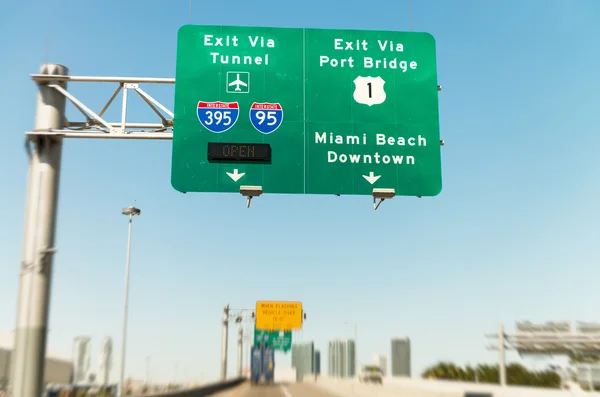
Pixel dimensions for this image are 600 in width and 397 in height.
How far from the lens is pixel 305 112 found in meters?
16.3

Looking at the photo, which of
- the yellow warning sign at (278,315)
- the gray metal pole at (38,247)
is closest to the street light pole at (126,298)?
the gray metal pole at (38,247)

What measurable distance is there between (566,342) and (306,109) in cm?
2356

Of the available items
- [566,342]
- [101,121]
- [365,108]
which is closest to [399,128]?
[365,108]

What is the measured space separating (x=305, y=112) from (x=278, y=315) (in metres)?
49.7

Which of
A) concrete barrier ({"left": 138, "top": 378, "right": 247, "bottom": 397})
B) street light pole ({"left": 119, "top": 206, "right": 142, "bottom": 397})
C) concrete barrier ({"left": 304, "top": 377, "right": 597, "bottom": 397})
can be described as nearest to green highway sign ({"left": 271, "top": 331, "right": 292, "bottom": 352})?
concrete barrier ({"left": 138, "top": 378, "right": 247, "bottom": 397})

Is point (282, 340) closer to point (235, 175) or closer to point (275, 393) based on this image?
point (275, 393)

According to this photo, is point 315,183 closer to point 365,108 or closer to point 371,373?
point 365,108

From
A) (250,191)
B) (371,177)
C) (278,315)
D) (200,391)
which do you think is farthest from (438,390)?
(278,315)

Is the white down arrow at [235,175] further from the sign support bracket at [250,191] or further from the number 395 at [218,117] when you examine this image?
the number 395 at [218,117]

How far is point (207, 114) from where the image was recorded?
16.2 m

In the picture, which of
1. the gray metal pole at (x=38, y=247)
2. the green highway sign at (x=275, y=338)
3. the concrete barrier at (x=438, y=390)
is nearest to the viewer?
the gray metal pole at (x=38, y=247)

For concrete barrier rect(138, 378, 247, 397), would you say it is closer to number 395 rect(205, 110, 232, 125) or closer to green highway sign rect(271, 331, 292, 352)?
number 395 rect(205, 110, 232, 125)

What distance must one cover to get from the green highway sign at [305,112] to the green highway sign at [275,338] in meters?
62.5

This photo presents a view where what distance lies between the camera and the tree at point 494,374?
54219 millimetres
